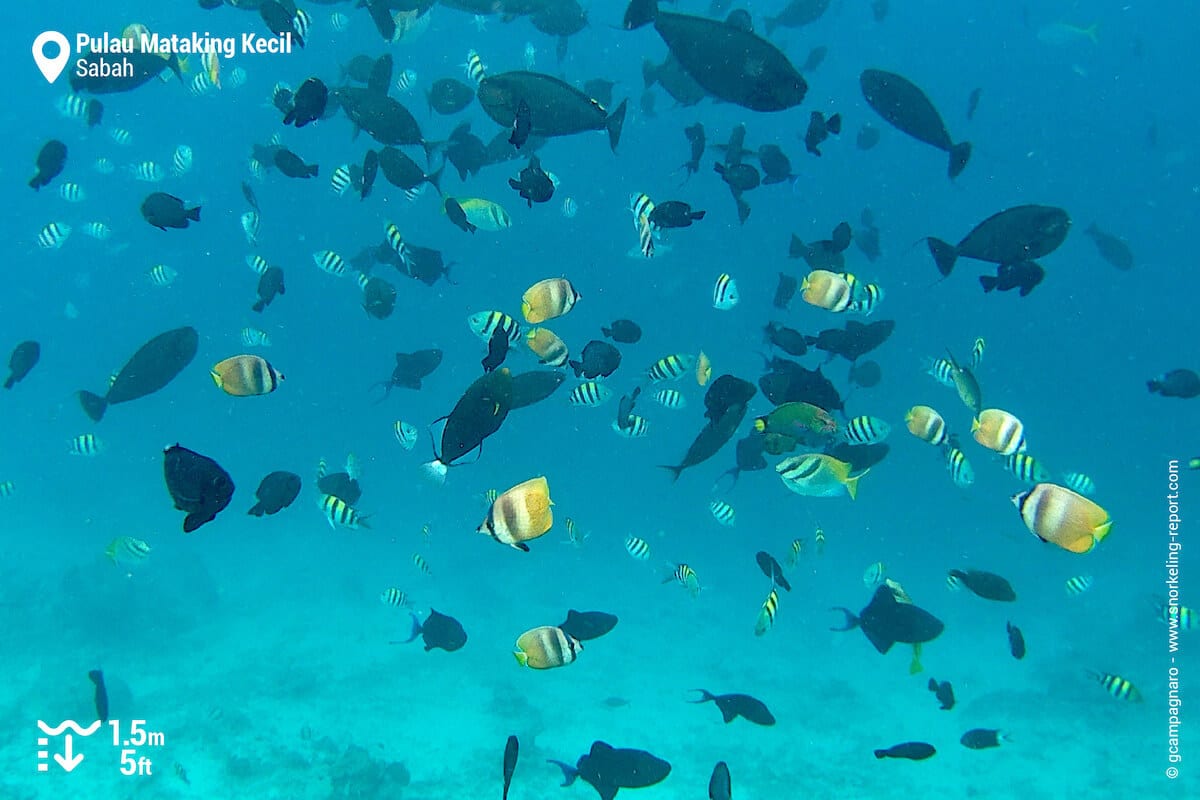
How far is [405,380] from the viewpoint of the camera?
29.9ft

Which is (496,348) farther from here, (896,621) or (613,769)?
(896,621)

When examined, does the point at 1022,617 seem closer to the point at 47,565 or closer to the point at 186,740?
the point at 186,740

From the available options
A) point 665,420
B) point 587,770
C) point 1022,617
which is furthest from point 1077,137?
point 587,770

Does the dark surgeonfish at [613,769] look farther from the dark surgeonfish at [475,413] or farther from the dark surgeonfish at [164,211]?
the dark surgeonfish at [164,211]

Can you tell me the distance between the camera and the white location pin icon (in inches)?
471

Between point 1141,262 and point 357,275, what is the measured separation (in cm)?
11355

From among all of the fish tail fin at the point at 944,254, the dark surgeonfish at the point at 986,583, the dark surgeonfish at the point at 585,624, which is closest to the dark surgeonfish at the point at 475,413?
the dark surgeonfish at the point at 585,624

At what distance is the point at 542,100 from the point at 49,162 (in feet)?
21.3

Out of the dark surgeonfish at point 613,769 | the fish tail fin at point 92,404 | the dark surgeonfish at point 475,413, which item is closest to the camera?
the dark surgeonfish at point 475,413

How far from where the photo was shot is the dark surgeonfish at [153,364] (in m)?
5.92

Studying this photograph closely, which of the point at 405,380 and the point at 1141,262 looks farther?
the point at 1141,262

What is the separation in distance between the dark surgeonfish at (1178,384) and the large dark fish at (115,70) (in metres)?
11.7

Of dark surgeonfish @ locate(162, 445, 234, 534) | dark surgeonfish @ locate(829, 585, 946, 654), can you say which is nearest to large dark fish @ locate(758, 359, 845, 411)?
dark surgeonfish @ locate(829, 585, 946, 654)

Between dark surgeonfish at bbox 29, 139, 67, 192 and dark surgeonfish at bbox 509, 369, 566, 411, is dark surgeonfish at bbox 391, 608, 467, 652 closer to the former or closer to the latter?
dark surgeonfish at bbox 509, 369, 566, 411
